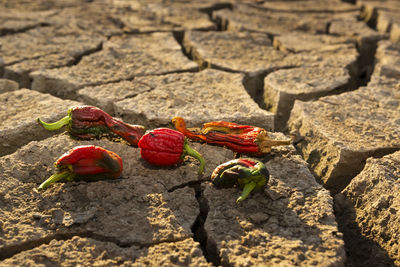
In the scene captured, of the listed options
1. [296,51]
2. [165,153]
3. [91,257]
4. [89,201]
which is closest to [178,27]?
[296,51]

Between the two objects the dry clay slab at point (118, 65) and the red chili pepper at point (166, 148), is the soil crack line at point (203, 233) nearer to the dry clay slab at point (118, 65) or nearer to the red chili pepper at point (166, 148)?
the red chili pepper at point (166, 148)

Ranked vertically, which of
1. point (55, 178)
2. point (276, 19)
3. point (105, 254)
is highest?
point (276, 19)

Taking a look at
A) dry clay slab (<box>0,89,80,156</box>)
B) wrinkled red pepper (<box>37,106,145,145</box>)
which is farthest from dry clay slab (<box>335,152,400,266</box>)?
dry clay slab (<box>0,89,80,156</box>)

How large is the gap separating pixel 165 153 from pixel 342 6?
149 inches

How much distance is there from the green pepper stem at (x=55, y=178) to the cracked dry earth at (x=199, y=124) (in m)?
0.05

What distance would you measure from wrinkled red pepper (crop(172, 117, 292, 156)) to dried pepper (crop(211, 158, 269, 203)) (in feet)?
0.83

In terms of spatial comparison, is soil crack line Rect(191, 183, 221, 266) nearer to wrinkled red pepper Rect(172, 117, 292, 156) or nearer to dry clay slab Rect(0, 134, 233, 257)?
dry clay slab Rect(0, 134, 233, 257)

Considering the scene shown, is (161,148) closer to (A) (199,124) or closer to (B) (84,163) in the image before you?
(B) (84,163)

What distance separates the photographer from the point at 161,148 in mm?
1987

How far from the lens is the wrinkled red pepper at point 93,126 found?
7.03ft

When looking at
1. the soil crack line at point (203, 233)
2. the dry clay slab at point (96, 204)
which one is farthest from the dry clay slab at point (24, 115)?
the soil crack line at point (203, 233)

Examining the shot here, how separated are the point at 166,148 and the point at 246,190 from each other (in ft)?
1.37

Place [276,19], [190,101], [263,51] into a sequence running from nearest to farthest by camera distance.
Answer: [190,101] < [263,51] < [276,19]

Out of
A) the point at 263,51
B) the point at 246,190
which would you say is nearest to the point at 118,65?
the point at 263,51
